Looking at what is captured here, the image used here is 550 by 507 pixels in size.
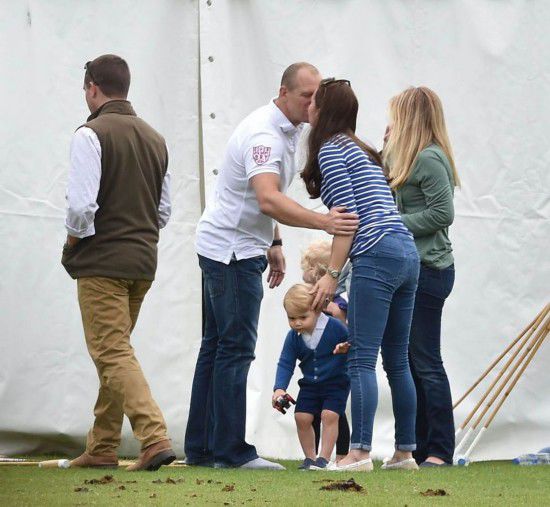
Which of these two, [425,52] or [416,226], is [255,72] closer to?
[425,52]

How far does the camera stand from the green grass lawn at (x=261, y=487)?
4.15 metres

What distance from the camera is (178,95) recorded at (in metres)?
6.55

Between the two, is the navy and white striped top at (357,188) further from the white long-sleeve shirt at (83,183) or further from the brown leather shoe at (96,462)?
the brown leather shoe at (96,462)

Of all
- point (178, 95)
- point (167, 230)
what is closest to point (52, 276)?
point (167, 230)

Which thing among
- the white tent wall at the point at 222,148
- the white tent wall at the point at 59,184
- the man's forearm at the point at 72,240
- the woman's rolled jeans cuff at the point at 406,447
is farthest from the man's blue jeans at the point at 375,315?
the white tent wall at the point at 59,184

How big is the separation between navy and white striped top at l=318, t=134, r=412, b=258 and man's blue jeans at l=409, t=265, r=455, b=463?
0.55m

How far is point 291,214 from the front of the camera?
16.4 feet

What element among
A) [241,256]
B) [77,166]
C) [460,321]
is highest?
[77,166]

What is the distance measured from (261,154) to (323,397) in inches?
49.7

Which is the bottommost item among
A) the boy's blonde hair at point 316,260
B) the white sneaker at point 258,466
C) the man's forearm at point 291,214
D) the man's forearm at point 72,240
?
the white sneaker at point 258,466

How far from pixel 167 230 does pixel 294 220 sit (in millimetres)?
1662

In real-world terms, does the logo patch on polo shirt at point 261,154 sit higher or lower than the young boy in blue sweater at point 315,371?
higher

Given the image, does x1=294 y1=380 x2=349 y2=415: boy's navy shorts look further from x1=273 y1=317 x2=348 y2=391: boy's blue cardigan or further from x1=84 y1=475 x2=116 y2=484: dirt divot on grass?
x1=84 y1=475 x2=116 y2=484: dirt divot on grass

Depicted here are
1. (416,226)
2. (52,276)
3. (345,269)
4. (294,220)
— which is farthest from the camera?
(52,276)
